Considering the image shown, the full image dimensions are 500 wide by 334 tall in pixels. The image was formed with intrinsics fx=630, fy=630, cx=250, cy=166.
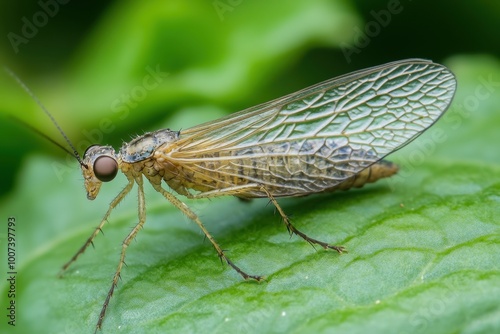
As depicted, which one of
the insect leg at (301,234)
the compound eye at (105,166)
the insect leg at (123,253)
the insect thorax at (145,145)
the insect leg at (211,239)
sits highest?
the compound eye at (105,166)

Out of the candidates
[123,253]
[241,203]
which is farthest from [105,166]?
[241,203]

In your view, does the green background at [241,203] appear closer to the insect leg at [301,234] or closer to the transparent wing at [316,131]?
the insect leg at [301,234]

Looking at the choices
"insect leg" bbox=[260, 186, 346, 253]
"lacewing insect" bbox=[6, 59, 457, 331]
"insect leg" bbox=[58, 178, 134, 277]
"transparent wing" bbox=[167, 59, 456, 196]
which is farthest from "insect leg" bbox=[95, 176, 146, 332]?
"insect leg" bbox=[260, 186, 346, 253]

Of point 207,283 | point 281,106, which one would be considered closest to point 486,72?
point 281,106

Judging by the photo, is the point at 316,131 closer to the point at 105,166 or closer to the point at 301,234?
the point at 301,234

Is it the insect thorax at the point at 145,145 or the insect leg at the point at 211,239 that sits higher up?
the insect thorax at the point at 145,145

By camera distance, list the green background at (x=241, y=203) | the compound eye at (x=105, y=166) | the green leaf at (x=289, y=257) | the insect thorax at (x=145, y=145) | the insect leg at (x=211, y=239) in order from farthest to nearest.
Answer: the insect thorax at (x=145, y=145), the compound eye at (x=105, y=166), the insect leg at (x=211, y=239), the green background at (x=241, y=203), the green leaf at (x=289, y=257)

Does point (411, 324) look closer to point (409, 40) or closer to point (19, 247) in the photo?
point (19, 247)

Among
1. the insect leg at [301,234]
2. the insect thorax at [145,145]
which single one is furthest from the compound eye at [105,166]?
the insect leg at [301,234]

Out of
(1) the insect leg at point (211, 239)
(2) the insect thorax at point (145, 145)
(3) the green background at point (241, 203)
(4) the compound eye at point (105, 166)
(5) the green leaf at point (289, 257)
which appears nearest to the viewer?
(5) the green leaf at point (289, 257)

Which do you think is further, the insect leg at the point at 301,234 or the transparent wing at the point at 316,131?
the transparent wing at the point at 316,131
